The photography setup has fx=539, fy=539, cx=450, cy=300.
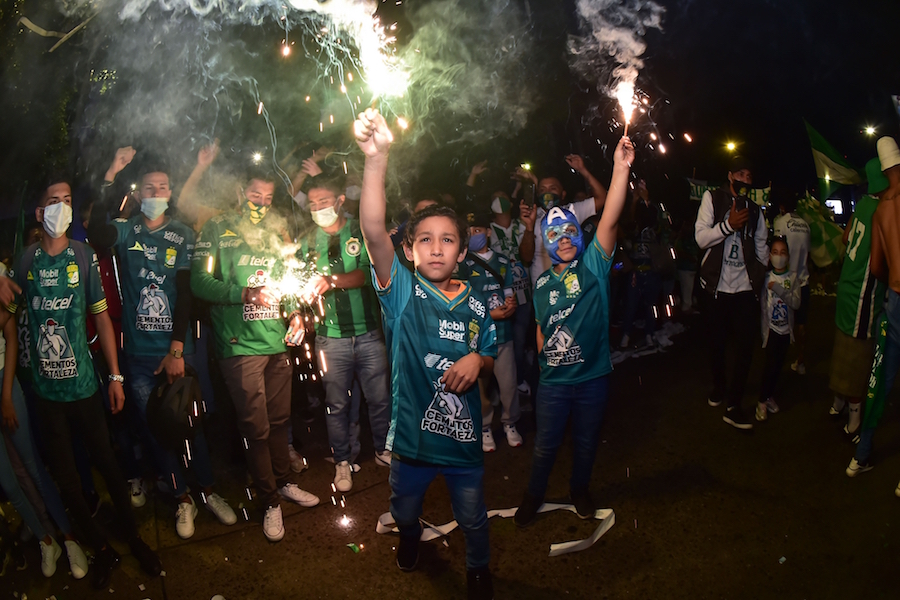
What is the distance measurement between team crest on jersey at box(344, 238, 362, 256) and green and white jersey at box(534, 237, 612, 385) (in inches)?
72.7

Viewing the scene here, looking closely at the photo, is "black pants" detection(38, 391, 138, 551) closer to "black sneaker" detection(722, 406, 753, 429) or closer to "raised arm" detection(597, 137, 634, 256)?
"raised arm" detection(597, 137, 634, 256)

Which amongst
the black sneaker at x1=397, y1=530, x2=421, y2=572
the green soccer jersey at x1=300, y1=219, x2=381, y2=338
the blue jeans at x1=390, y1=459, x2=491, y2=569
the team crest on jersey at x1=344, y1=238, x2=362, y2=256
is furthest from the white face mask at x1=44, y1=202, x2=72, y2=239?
the black sneaker at x1=397, y1=530, x2=421, y2=572

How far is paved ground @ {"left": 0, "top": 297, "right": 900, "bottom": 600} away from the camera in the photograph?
3543 millimetres

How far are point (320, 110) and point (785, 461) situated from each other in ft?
30.4

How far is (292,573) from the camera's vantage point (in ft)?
12.6

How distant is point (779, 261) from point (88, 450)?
694 centimetres

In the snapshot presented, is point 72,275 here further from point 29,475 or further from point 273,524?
point 273,524

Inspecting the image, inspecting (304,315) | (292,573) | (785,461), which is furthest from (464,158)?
(292,573)

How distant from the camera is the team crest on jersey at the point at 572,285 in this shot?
393 centimetres

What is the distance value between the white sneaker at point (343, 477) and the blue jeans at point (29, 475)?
6.66ft

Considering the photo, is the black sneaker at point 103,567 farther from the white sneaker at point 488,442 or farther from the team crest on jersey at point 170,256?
the white sneaker at point 488,442

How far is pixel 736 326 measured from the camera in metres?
5.57

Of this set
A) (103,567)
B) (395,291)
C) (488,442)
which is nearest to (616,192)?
(395,291)

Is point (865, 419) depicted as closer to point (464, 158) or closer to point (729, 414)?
point (729, 414)
